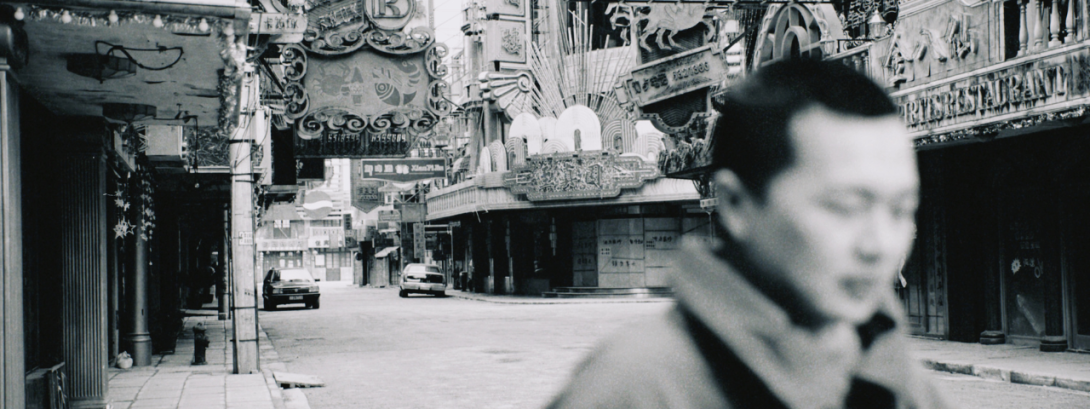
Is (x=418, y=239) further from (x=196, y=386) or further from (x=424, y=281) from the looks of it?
(x=196, y=386)

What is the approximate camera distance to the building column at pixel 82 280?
33.7 feet

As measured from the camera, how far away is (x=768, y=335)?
3.43 ft

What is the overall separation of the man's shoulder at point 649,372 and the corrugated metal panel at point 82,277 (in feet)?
33.6

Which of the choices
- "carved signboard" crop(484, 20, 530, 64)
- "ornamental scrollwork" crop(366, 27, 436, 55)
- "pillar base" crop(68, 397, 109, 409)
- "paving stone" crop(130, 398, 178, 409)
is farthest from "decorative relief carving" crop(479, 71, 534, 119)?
"pillar base" crop(68, 397, 109, 409)

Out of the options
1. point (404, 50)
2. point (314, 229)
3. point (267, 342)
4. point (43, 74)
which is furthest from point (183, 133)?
point (314, 229)

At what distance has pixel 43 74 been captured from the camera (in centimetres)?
808

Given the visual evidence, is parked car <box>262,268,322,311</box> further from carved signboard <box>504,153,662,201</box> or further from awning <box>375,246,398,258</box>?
awning <box>375,246,398,258</box>

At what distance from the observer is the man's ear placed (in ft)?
3.53

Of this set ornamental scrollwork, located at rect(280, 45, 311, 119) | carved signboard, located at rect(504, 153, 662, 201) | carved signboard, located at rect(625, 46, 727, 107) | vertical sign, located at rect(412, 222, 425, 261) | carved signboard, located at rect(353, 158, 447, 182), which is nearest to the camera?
ornamental scrollwork, located at rect(280, 45, 311, 119)

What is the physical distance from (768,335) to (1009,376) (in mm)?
12916

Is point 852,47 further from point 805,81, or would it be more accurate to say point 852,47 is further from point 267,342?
point 805,81

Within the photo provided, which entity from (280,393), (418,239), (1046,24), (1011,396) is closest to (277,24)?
(280,393)

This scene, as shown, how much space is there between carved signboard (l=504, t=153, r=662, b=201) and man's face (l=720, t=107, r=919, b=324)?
35.4m

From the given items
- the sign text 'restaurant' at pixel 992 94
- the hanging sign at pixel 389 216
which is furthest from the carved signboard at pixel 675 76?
the hanging sign at pixel 389 216
